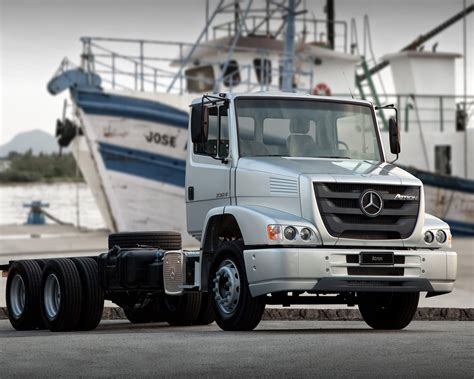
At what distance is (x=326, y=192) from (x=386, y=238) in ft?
2.51

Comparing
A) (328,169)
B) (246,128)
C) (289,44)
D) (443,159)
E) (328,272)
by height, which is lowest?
(328,272)

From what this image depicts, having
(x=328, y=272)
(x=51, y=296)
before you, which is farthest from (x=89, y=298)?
(x=328, y=272)

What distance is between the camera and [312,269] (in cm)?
1188

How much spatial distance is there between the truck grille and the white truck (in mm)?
12

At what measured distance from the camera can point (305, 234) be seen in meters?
12.0

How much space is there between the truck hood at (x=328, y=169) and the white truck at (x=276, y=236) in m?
0.02

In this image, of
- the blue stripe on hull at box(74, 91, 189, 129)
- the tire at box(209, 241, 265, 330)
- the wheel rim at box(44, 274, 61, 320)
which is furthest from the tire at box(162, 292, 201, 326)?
the blue stripe on hull at box(74, 91, 189, 129)

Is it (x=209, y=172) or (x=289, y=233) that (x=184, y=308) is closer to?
(x=209, y=172)

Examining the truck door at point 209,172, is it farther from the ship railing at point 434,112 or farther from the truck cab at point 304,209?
the ship railing at point 434,112

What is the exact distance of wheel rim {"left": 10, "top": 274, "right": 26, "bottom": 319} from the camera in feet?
46.3

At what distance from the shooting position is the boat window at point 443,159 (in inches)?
1502

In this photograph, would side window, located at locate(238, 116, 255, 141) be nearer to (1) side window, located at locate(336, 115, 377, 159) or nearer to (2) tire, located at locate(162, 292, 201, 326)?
(1) side window, located at locate(336, 115, 377, 159)

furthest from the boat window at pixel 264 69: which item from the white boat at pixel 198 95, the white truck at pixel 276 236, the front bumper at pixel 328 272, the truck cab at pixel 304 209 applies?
the front bumper at pixel 328 272

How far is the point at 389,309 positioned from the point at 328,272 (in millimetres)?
1834
